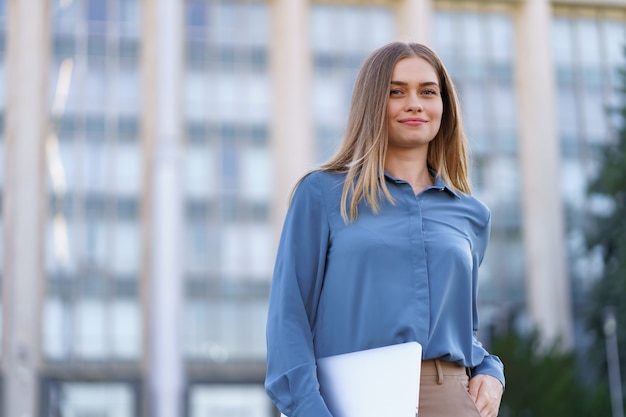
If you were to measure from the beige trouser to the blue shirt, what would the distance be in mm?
30

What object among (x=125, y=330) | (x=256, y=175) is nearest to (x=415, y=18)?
(x=256, y=175)

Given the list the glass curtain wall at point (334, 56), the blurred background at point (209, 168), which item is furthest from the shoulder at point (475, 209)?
the glass curtain wall at point (334, 56)

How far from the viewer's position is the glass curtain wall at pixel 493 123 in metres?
41.6

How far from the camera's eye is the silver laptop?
7.25ft

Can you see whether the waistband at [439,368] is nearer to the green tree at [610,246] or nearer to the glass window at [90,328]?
the green tree at [610,246]

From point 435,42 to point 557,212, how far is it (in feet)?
27.2

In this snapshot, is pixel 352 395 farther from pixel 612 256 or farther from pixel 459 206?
pixel 612 256

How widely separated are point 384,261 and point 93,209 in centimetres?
3843

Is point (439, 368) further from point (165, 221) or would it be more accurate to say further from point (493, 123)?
point (493, 123)

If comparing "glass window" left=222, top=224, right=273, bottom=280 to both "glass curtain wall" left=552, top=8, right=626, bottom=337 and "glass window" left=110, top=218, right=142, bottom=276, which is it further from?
"glass curtain wall" left=552, top=8, right=626, bottom=337

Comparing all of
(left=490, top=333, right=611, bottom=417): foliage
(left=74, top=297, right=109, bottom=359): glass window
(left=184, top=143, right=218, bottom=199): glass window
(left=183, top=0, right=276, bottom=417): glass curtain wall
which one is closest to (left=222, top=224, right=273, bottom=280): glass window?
(left=183, top=0, right=276, bottom=417): glass curtain wall

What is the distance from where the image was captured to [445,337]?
8.07 feet

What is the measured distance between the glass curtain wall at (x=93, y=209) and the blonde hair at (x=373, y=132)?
3720 centimetres

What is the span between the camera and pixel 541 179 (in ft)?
138
